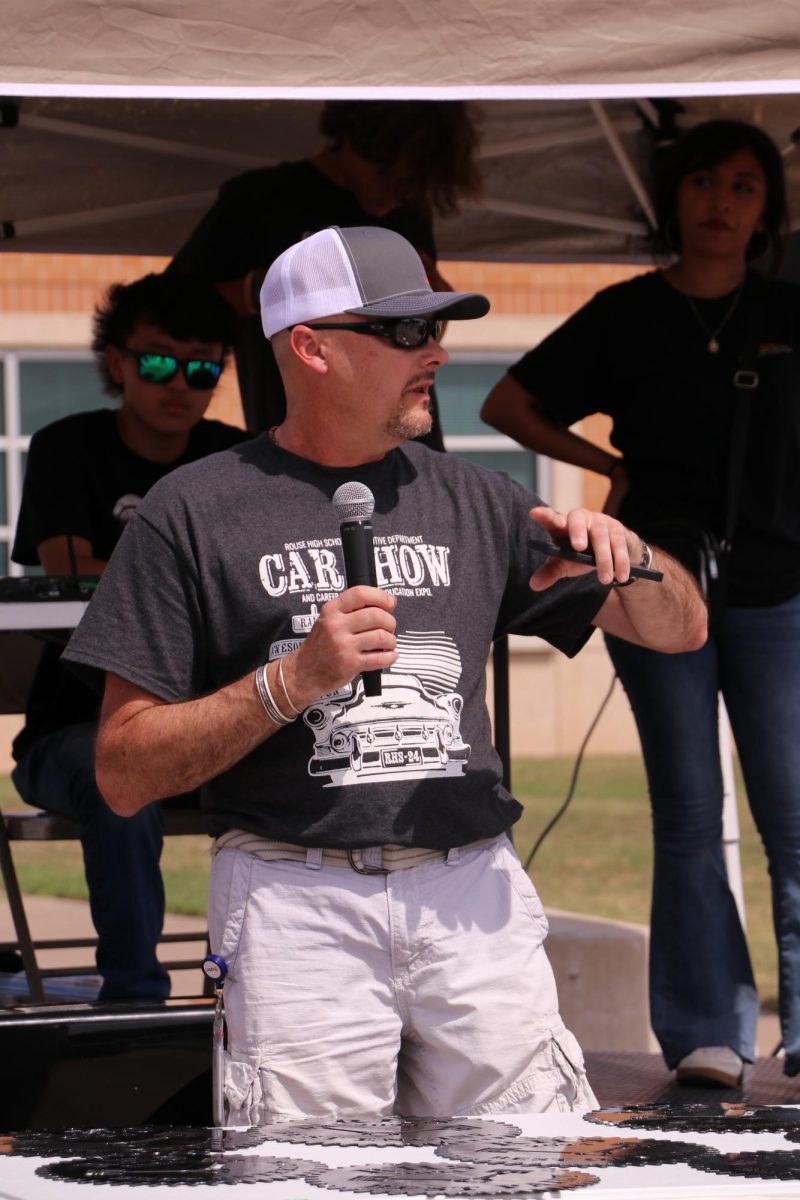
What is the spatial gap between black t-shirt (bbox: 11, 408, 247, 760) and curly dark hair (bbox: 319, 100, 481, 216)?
3.06ft

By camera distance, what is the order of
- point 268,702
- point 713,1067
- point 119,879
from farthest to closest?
point 713,1067 < point 119,879 < point 268,702

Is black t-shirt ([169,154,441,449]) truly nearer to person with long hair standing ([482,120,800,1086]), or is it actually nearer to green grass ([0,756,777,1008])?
person with long hair standing ([482,120,800,1086])

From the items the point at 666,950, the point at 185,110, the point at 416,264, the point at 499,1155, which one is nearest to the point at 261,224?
the point at 185,110

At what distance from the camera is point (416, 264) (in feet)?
9.28

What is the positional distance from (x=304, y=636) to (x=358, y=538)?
0.30 meters

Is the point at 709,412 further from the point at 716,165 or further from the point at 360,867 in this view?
the point at 360,867

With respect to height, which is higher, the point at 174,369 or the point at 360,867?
the point at 174,369

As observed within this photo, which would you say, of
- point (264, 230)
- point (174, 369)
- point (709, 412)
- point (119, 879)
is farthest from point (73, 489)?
point (709, 412)

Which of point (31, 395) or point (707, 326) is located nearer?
point (707, 326)

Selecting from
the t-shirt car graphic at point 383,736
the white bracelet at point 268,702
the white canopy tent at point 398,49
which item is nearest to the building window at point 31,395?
the white canopy tent at point 398,49

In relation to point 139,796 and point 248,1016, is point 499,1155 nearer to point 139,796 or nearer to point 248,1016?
point 248,1016

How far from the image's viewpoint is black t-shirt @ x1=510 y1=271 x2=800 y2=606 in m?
4.19

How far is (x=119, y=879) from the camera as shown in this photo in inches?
155

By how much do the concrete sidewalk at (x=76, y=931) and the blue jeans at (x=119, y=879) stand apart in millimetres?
2784
